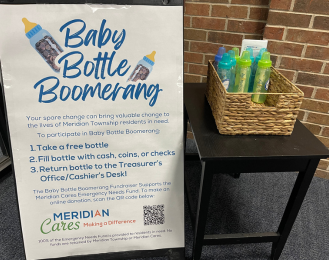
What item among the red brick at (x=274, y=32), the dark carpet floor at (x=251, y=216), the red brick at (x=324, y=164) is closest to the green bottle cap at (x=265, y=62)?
the red brick at (x=274, y=32)

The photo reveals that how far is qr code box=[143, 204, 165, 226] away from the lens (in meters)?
1.08

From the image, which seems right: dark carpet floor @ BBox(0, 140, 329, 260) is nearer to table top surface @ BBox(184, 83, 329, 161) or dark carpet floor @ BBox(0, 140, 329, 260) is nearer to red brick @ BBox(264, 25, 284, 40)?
table top surface @ BBox(184, 83, 329, 161)

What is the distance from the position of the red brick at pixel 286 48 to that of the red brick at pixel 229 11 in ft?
0.92

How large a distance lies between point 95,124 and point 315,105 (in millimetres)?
1436

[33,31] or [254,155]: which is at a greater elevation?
[33,31]

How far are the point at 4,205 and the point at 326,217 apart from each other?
1963 millimetres

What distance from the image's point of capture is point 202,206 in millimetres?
1039

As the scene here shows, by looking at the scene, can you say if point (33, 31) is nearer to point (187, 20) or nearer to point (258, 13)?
point (187, 20)

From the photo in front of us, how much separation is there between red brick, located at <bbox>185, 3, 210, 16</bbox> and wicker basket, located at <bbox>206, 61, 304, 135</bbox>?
872 millimetres

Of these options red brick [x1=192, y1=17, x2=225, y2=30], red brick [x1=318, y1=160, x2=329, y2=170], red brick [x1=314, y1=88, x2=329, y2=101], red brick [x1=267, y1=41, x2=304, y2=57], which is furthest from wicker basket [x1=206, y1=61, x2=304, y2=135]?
red brick [x1=318, y1=160, x2=329, y2=170]

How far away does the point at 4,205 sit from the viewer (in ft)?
5.05

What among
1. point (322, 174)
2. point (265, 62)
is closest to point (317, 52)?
point (265, 62)

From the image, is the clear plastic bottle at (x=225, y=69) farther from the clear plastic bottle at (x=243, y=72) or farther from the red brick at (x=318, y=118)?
the red brick at (x=318, y=118)

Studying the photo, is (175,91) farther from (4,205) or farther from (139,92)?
(4,205)
